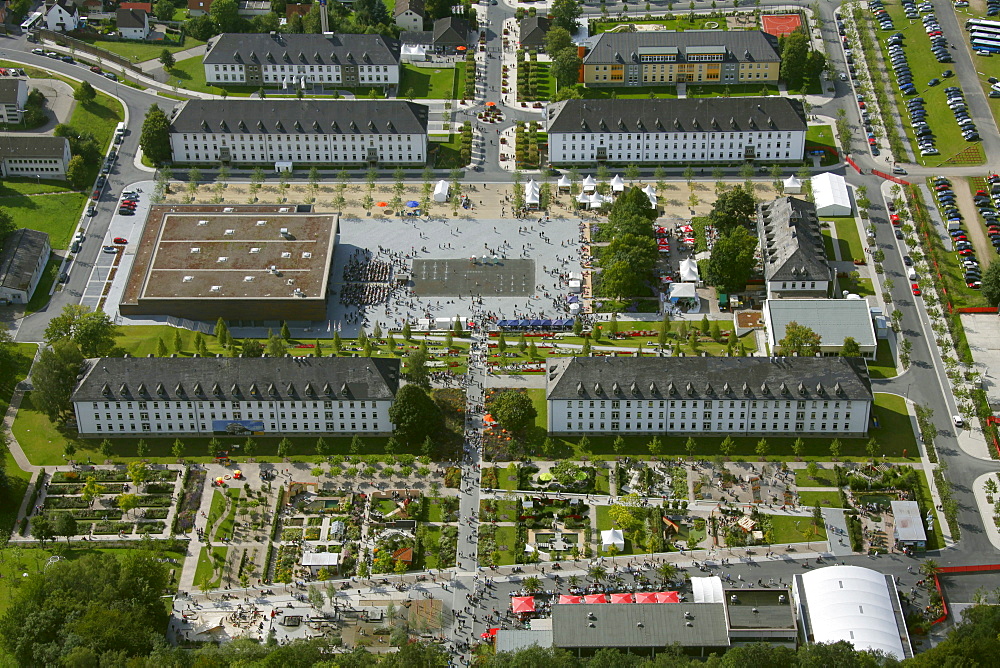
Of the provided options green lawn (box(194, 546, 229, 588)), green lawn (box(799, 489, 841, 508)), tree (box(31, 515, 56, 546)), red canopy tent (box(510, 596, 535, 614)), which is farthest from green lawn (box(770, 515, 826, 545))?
tree (box(31, 515, 56, 546))

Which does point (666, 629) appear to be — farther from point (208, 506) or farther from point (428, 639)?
point (208, 506)

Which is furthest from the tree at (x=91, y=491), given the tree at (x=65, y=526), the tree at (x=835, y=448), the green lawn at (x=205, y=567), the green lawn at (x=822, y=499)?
the tree at (x=835, y=448)

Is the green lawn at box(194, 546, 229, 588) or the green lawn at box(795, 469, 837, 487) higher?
the green lawn at box(795, 469, 837, 487)

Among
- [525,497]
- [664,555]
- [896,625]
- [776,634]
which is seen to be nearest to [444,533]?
[525,497]

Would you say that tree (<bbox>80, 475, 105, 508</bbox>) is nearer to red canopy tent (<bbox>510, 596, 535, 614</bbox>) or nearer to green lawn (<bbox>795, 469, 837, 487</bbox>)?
red canopy tent (<bbox>510, 596, 535, 614</bbox>)

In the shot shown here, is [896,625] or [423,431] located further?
[423,431]

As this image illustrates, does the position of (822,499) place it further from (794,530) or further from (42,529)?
(42,529)

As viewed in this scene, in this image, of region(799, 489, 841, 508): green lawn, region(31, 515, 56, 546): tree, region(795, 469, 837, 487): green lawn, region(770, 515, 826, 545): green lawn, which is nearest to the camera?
region(770, 515, 826, 545): green lawn
